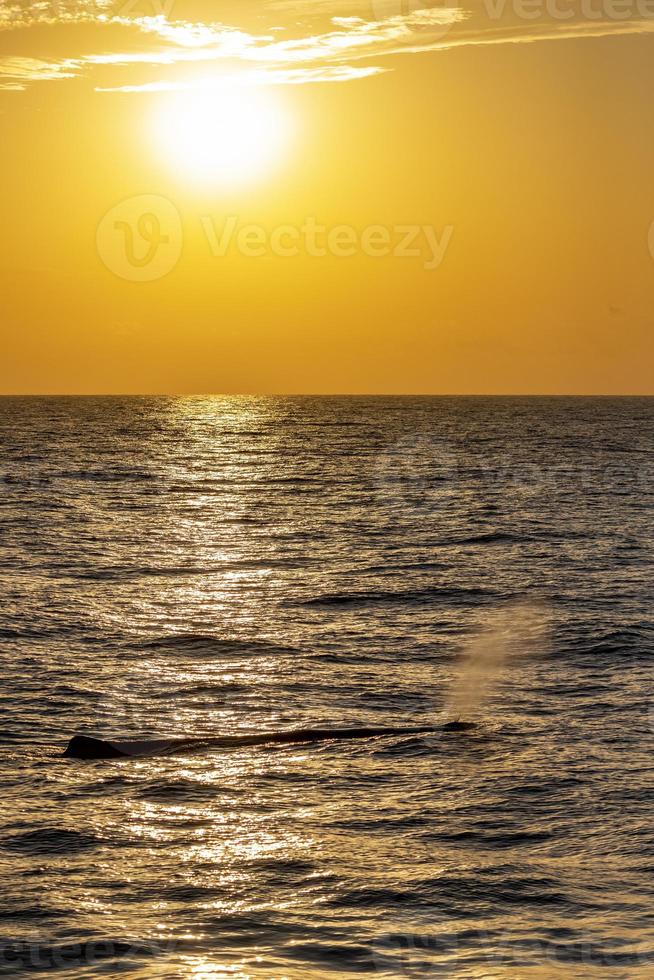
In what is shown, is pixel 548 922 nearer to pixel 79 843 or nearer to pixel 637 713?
pixel 79 843

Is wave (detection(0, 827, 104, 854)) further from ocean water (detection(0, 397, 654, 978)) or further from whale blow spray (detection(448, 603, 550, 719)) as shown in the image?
whale blow spray (detection(448, 603, 550, 719))

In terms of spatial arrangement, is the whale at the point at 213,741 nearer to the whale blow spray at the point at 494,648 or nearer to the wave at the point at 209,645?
the whale blow spray at the point at 494,648

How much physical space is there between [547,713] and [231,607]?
1566cm

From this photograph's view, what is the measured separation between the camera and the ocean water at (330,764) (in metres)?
15.7

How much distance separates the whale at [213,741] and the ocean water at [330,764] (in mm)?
444

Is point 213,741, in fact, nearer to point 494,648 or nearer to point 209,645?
point 209,645

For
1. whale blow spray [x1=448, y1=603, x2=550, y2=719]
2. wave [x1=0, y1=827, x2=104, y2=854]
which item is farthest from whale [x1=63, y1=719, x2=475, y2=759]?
wave [x1=0, y1=827, x2=104, y2=854]

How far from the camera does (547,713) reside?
26234mm

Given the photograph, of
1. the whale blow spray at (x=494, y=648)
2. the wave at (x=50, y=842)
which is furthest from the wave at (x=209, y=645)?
the wave at (x=50, y=842)

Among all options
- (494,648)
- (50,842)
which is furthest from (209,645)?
(50,842)

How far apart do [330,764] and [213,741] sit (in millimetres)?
2671

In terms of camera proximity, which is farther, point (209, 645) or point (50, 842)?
point (209, 645)

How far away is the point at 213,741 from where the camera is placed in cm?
2380

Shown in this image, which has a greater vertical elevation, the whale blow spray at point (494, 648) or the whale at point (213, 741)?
the whale at point (213, 741)
